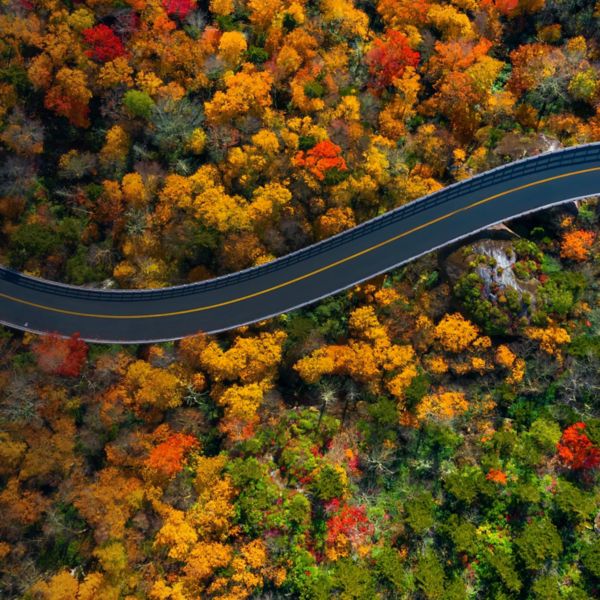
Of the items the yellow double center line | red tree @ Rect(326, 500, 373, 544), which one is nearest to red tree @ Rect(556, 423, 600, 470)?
red tree @ Rect(326, 500, 373, 544)

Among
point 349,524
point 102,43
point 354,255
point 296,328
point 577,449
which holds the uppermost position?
point 102,43

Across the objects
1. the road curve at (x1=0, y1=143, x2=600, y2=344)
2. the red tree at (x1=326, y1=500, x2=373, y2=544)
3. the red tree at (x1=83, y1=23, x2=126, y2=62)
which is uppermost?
the red tree at (x1=83, y1=23, x2=126, y2=62)

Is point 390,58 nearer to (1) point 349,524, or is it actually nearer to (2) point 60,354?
(2) point 60,354

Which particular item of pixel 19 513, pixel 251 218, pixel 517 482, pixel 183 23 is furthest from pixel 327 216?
pixel 19 513

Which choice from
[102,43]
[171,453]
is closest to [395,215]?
[171,453]

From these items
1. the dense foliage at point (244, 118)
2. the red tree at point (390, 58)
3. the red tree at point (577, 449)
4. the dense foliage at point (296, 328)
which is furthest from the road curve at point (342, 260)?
the red tree at point (577, 449)

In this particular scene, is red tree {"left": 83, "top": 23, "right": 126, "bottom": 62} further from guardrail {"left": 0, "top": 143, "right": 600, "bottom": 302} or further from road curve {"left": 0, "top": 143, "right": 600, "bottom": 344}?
road curve {"left": 0, "top": 143, "right": 600, "bottom": 344}
